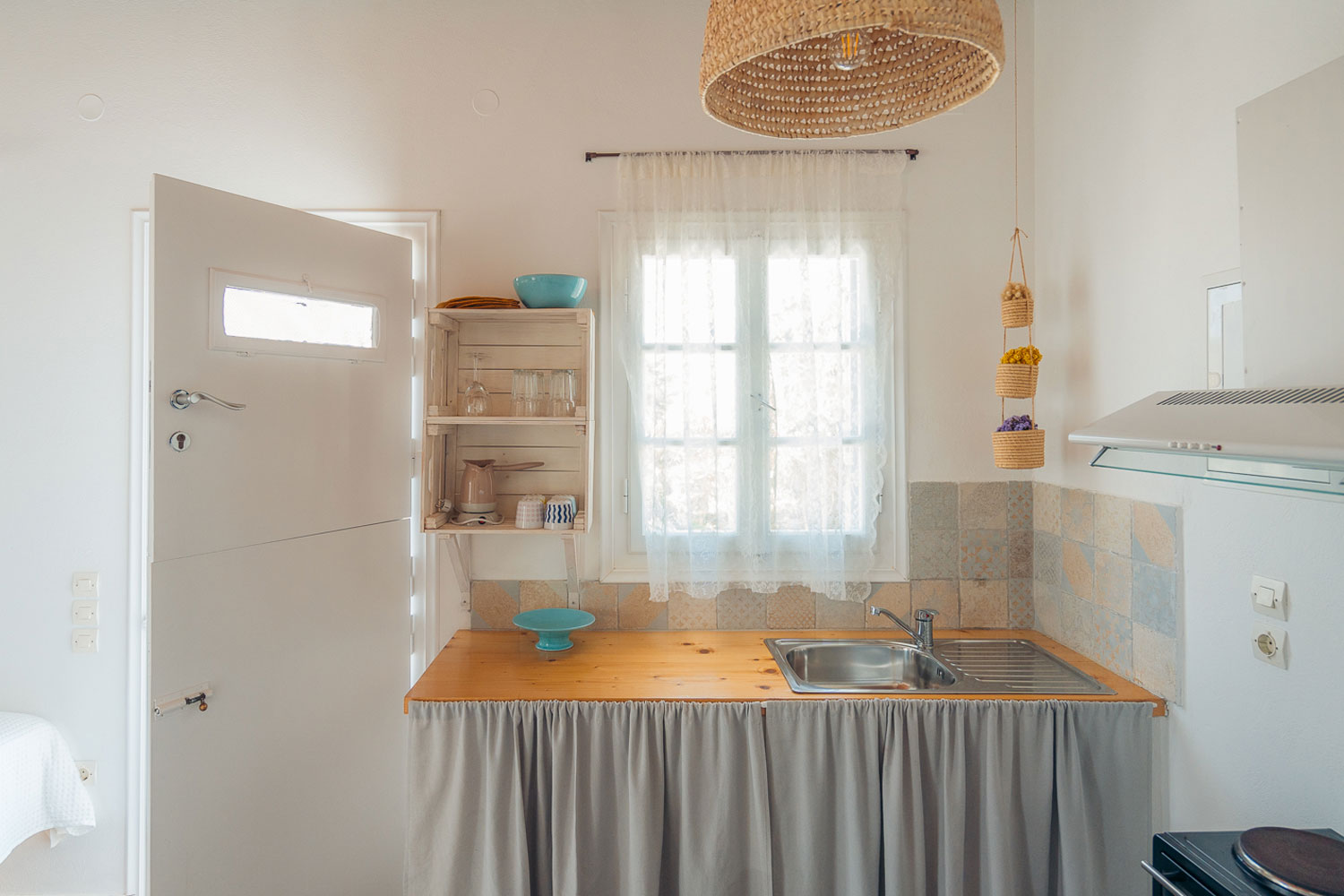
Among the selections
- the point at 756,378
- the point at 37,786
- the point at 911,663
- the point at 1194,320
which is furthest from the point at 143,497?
the point at 1194,320

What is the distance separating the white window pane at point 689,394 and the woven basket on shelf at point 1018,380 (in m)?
0.83

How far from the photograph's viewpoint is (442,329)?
7.41 feet

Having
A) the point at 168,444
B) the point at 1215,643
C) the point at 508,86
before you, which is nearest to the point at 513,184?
the point at 508,86

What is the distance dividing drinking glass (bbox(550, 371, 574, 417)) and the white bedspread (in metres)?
1.87

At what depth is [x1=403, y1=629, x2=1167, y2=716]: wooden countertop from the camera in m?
1.86

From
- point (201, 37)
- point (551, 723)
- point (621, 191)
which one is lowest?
point (551, 723)

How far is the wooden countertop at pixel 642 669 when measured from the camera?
1.86 meters

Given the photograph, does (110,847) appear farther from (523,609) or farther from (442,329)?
(442,329)

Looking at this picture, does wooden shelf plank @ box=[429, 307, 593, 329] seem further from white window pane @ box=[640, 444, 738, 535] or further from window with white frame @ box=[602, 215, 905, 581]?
white window pane @ box=[640, 444, 738, 535]

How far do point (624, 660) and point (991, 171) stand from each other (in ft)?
6.69

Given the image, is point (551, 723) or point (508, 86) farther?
point (508, 86)

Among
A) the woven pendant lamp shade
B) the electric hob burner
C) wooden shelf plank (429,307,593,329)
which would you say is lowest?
the electric hob burner

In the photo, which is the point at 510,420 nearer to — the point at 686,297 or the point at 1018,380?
the point at 686,297

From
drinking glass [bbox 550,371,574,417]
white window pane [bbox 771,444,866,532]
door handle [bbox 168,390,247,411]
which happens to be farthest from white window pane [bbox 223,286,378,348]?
white window pane [bbox 771,444,866,532]
